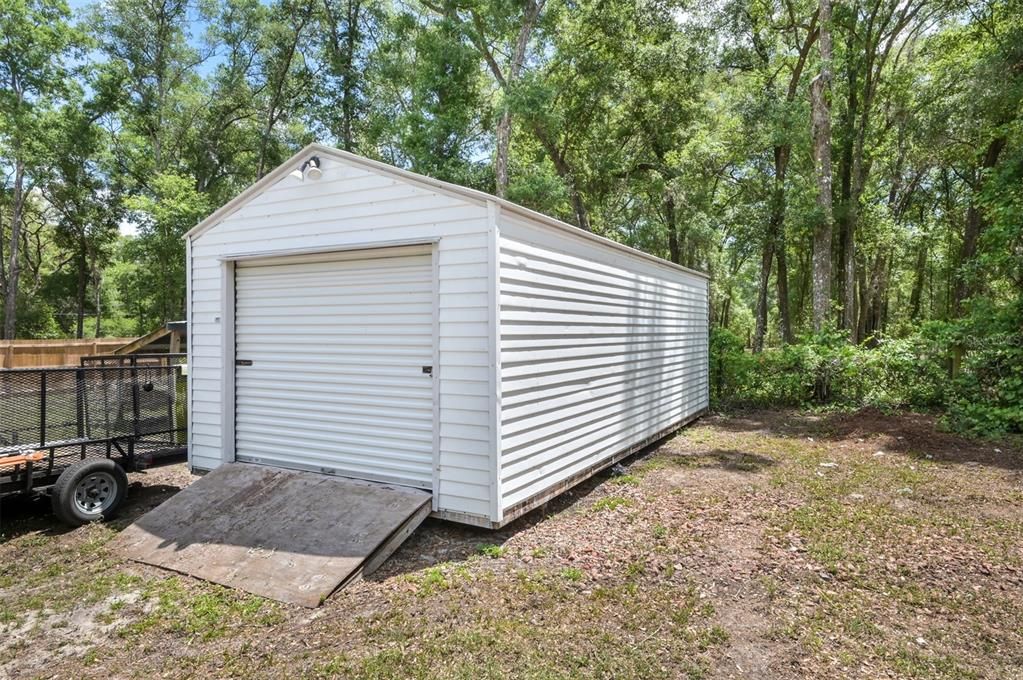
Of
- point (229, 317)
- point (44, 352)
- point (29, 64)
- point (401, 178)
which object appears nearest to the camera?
point (401, 178)

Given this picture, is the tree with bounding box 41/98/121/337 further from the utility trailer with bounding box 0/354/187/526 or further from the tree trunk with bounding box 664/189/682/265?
the tree trunk with bounding box 664/189/682/265

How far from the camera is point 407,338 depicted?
4211mm

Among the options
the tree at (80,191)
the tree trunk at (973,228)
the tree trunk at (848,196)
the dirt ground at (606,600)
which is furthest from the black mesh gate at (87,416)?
the tree at (80,191)

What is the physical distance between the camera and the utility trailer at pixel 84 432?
4020 millimetres

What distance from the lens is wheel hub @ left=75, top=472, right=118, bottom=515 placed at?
4.23 metres

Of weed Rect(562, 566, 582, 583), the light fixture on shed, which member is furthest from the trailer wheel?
weed Rect(562, 566, 582, 583)

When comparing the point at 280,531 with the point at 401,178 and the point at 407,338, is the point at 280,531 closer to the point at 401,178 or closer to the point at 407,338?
the point at 407,338

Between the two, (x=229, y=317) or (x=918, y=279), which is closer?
(x=229, y=317)

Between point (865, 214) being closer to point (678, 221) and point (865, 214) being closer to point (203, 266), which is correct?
point (678, 221)

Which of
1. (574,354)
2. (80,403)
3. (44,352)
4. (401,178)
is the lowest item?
(80,403)

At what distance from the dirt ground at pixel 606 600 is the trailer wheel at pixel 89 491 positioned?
135 millimetres

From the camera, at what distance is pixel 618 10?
44.7ft

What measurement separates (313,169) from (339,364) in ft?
5.27

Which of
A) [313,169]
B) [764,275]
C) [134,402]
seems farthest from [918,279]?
[134,402]
